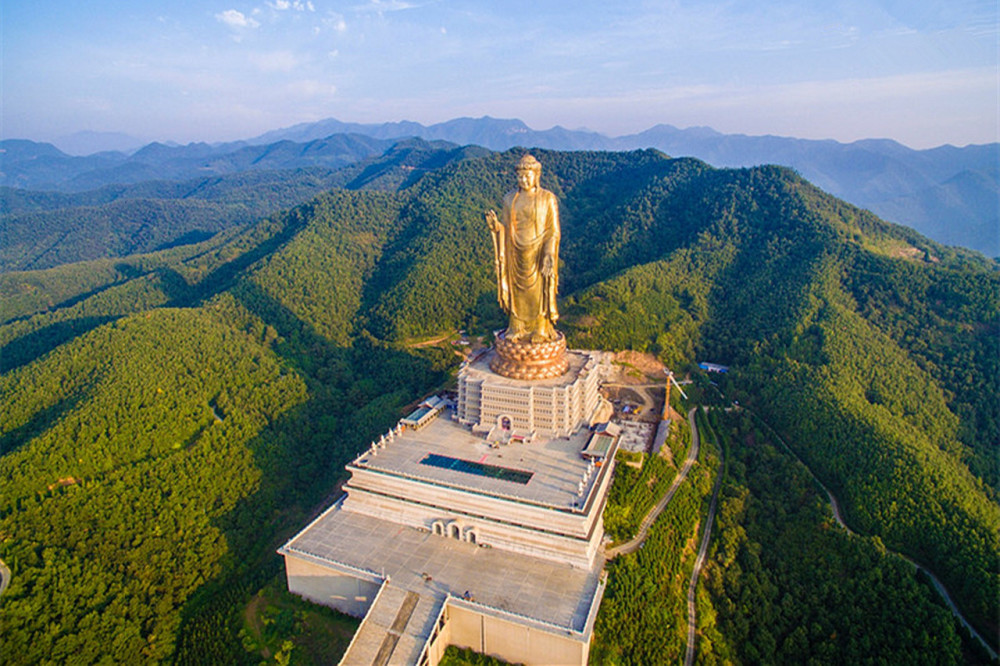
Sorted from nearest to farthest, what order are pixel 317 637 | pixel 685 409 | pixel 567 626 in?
pixel 567 626
pixel 317 637
pixel 685 409

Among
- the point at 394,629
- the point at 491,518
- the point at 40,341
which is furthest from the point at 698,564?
the point at 40,341

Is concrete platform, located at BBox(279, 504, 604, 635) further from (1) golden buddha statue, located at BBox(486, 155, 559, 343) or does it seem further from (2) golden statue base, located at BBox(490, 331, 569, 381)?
(1) golden buddha statue, located at BBox(486, 155, 559, 343)

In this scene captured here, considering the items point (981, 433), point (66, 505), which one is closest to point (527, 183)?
point (66, 505)

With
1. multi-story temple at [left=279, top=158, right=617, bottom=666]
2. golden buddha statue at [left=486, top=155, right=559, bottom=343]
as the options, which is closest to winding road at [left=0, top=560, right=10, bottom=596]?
multi-story temple at [left=279, top=158, right=617, bottom=666]

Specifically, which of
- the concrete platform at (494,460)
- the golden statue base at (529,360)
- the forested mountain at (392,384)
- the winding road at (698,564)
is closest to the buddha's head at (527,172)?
the golden statue base at (529,360)

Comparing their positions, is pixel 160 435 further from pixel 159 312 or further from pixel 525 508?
pixel 525 508

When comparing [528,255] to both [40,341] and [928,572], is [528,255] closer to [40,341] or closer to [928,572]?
[928,572]

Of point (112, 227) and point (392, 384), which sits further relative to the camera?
point (112, 227)
